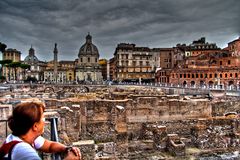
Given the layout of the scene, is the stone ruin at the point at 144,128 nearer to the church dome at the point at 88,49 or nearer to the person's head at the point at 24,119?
the person's head at the point at 24,119

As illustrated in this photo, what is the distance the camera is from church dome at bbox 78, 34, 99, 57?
96.2m

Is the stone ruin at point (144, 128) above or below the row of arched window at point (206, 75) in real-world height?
below

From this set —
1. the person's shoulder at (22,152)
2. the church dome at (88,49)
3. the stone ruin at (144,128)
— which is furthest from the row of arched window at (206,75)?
the person's shoulder at (22,152)

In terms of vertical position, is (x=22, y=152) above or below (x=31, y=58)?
below

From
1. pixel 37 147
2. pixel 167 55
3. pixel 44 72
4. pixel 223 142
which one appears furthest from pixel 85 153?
pixel 44 72

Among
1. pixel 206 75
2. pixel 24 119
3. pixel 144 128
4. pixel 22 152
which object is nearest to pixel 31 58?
pixel 206 75

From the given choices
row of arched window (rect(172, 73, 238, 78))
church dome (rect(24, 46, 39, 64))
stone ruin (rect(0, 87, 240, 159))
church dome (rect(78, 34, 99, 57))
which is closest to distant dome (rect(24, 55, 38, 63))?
church dome (rect(24, 46, 39, 64))

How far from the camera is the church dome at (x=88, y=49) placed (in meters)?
96.2

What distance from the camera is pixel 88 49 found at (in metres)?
97.3

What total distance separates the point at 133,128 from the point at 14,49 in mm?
124589

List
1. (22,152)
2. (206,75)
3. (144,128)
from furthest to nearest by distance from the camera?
(206,75), (144,128), (22,152)

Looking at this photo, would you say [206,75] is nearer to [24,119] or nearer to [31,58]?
[24,119]

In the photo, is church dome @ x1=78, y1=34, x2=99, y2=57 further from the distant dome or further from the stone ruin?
the stone ruin

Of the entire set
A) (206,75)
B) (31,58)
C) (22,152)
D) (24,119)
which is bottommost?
(22,152)
